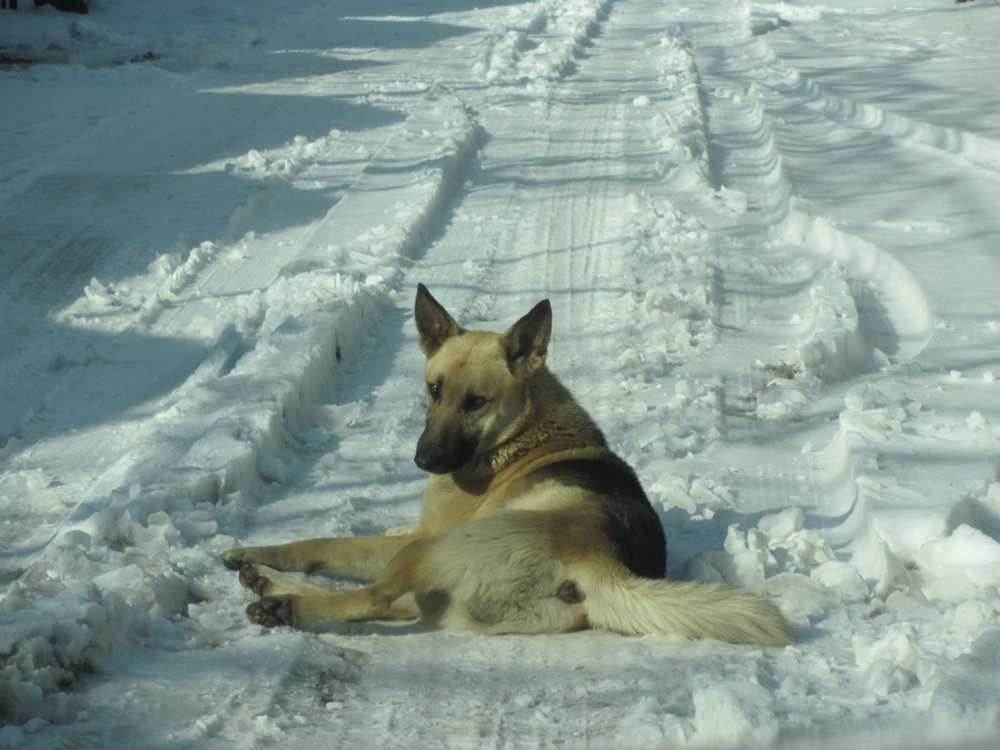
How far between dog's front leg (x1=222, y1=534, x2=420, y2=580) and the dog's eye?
2.05 feet

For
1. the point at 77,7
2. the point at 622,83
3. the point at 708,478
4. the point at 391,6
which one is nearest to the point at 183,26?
the point at 77,7

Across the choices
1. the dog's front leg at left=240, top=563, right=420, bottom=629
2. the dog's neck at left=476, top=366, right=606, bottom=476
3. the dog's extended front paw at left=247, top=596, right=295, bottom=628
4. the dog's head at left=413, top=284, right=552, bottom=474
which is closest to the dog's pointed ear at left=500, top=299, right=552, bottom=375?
the dog's head at left=413, top=284, right=552, bottom=474

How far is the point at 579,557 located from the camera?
347 cm

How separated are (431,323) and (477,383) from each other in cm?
43

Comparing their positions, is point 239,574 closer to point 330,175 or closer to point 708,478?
point 708,478

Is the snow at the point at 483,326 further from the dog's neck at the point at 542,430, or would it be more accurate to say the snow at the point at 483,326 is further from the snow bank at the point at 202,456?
the dog's neck at the point at 542,430

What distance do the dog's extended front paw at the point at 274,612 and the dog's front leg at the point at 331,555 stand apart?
1.34 ft

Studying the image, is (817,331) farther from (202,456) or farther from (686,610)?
(202,456)

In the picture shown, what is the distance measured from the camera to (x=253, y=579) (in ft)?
12.6

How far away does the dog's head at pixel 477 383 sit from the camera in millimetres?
4258

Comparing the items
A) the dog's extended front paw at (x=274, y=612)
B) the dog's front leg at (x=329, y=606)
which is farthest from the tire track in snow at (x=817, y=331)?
the dog's extended front paw at (x=274, y=612)

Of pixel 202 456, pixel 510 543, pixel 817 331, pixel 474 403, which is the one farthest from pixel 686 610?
pixel 817 331

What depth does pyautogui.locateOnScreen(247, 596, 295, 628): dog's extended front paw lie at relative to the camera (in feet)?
11.7

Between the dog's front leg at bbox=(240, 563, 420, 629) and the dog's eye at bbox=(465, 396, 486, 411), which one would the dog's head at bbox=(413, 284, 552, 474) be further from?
the dog's front leg at bbox=(240, 563, 420, 629)
